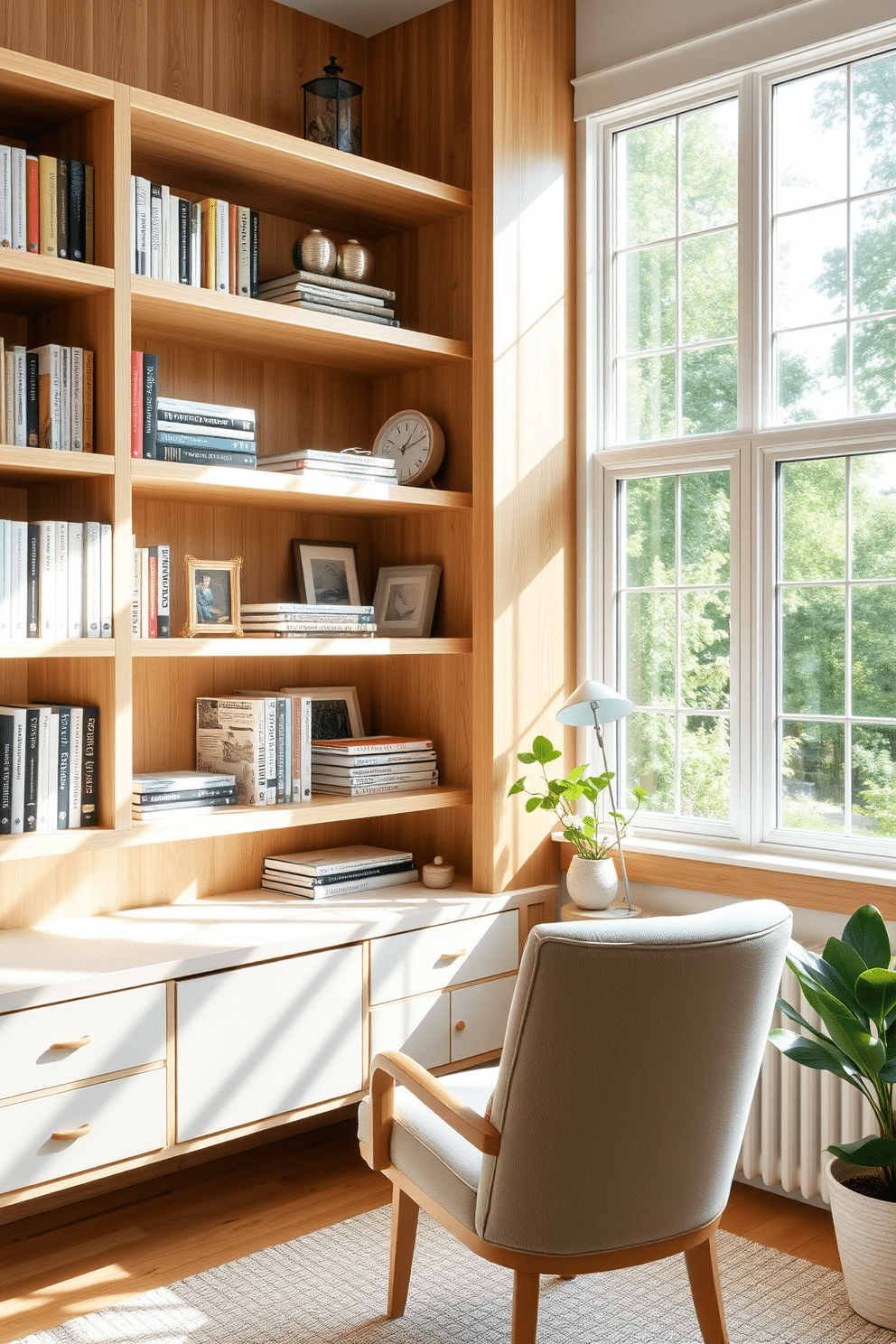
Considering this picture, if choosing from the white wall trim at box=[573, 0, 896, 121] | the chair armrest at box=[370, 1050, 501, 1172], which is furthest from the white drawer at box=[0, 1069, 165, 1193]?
the white wall trim at box=[573, 0, 896, 121]

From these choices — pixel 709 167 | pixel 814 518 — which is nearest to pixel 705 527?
pixel 814 518

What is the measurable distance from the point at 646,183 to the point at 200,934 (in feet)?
7.45

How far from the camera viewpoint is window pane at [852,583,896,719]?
284cm

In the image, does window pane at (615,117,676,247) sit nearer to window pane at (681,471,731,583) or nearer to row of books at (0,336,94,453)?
window pane at (681,471,731,583)

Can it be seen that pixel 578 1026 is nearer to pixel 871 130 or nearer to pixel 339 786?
pixel 339 786

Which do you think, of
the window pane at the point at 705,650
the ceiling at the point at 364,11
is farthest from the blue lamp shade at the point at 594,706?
the ceiling at the point at 364,11

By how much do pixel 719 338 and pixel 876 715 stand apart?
104 cm

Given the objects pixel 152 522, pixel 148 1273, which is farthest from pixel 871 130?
pixel 148 1273

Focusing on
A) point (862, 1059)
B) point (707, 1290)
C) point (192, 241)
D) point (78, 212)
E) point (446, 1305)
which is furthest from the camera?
point (192, 241)

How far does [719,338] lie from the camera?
3.14 meters

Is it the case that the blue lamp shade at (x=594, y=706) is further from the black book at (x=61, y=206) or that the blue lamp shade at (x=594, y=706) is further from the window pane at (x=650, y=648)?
the black book at (x=61, y=206)

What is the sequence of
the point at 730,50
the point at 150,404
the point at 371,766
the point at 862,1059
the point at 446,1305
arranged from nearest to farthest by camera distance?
the point at 862,1059 → the point at 446,1305 → the point at 150,404 → the point at 730,50 → the point at 371,766

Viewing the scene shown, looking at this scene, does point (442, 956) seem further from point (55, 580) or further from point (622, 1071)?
point (55, 580)

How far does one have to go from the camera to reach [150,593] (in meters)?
2.74
